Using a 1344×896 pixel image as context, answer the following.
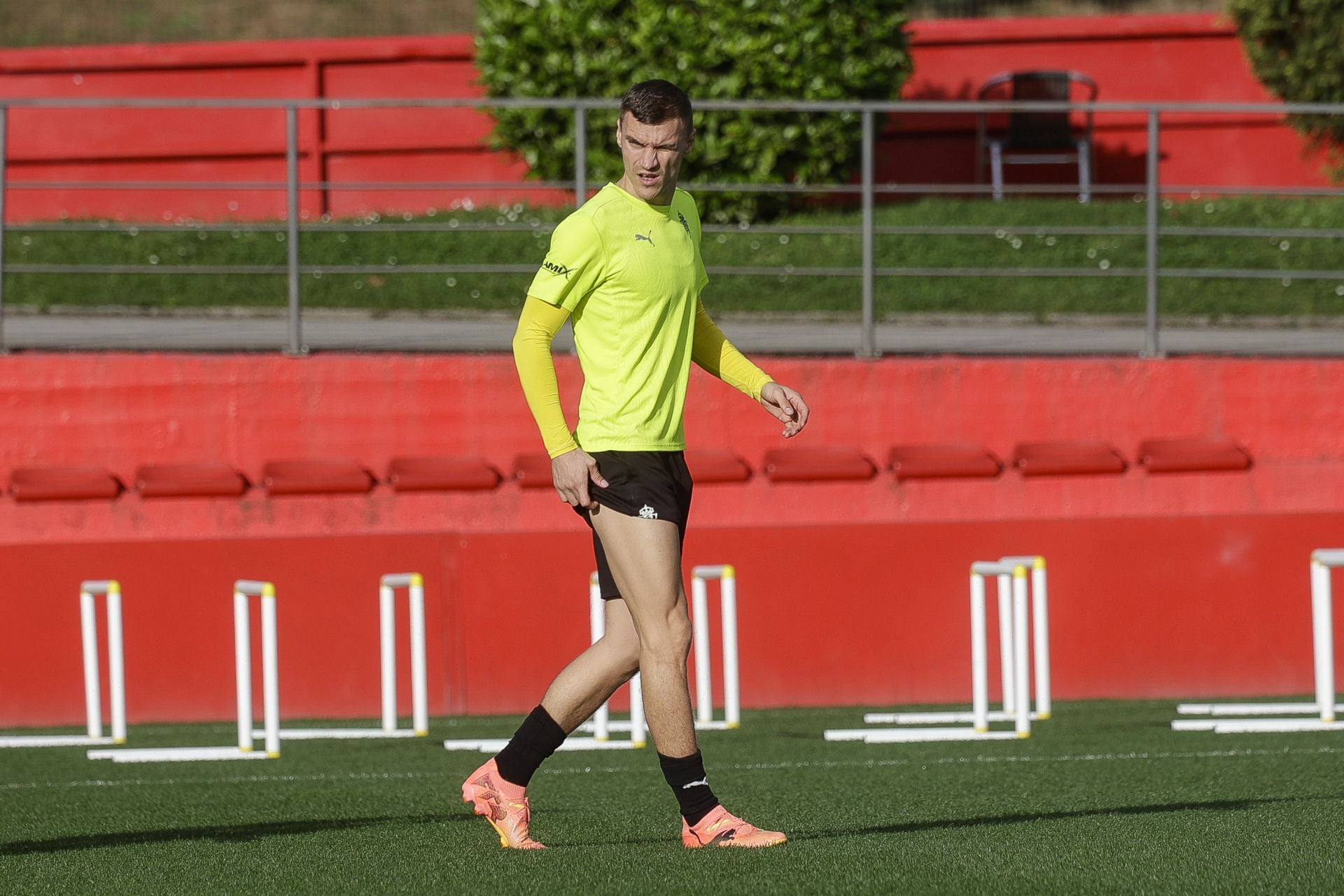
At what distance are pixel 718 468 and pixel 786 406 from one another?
19.3 feet

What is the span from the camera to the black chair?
1722 cm

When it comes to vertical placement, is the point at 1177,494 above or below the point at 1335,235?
below

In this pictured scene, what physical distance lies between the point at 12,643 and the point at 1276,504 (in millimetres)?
6998

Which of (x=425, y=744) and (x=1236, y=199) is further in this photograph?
(x=1236, y=199)

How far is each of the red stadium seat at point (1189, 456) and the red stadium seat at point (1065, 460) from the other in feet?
0.57

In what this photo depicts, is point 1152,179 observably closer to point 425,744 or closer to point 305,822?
point 425,744

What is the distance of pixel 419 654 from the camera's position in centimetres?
883

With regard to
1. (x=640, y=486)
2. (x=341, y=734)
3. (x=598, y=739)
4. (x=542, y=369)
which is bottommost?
(x=341, y=734)

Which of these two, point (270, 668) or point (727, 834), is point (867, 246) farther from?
point (727, 834)

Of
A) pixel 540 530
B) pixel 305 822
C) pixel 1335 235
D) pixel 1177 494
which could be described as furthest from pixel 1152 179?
pixel 305 822

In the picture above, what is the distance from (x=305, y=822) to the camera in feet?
19.5

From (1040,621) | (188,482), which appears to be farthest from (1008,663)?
(188,482)

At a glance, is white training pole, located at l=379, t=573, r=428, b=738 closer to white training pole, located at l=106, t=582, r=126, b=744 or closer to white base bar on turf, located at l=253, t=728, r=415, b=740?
white base bar on turf, located at l=253, t=728, r=415, b=740

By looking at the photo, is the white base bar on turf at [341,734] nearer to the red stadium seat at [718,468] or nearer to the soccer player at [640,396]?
the red stadium seat at [718,468]
